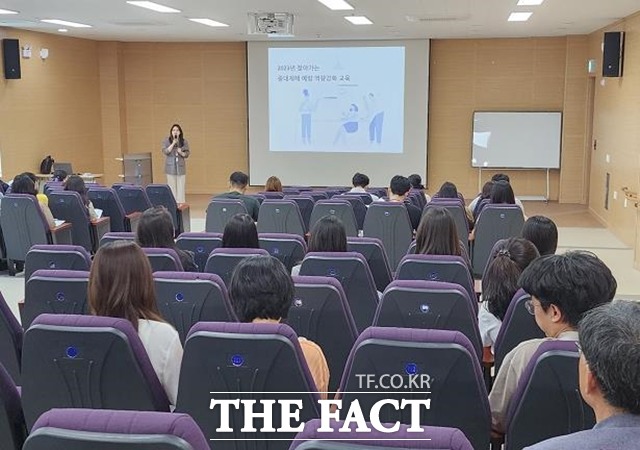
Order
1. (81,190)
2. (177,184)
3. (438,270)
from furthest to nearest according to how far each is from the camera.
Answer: (177,184)
(81,190)
(438,270)

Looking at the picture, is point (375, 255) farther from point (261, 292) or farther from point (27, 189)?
point (27, 189)

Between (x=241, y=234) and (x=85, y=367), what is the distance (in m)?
2.31

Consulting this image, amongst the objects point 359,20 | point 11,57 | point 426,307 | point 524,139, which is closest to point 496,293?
point 426,307

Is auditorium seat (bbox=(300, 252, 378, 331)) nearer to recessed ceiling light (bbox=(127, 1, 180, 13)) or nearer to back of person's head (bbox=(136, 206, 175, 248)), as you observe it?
back of person's head (bbox=(136, 206, 175, 248))

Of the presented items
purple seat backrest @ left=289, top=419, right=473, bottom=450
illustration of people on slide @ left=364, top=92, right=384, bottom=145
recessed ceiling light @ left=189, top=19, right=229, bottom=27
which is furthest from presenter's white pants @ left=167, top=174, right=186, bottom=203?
purple seat backrest @ left=289, top=419, right=473, bottom=450

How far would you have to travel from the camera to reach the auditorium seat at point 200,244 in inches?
206

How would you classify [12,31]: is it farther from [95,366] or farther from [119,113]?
[95,366]

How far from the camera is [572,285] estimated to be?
95.9 inches

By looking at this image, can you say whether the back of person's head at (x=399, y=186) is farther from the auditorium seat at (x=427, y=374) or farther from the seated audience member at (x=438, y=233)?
the auditorium seat at (x=427, y=374)

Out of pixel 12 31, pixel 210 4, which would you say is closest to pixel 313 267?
pixel 210 4

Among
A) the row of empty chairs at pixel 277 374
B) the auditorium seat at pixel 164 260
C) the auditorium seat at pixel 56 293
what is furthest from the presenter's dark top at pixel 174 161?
the row of empty chairs at pixel 277 374

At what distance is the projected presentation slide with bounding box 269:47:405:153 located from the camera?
13977mm

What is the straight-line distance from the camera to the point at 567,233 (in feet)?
34.9

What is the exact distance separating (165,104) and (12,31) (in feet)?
12.5
